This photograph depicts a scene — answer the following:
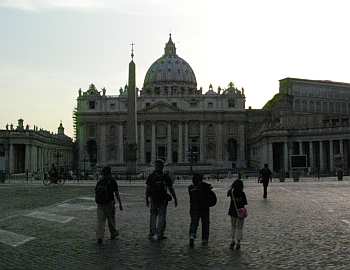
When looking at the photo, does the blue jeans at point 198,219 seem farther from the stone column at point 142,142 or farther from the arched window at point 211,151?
the arched window at point 211,151

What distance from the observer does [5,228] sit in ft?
54.3

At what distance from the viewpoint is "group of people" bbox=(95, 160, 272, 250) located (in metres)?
13.2

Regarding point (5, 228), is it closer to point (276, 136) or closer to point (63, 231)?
point (63, 231)

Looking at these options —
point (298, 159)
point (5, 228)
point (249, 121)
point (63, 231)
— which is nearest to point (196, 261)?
point (63, 231)

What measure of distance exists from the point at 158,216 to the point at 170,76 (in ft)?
A: 471

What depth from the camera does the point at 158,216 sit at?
14.3 meters

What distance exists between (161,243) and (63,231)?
3581 mm

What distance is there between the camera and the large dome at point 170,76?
512 feet

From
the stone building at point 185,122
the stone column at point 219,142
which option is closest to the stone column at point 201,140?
the stone building at point 185,122

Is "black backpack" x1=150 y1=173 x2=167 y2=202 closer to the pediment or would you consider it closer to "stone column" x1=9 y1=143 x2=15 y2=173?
"stone column" x1=9 y1=143 x2=15 y2=173

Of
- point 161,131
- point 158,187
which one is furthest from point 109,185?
point 161,131

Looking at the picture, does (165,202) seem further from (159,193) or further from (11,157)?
(11,157)

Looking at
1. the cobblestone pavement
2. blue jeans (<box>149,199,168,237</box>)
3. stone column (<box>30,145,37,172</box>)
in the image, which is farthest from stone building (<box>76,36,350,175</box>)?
blue jeans (<box>149,199,168,237</box>)

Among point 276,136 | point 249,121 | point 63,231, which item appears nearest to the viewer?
point 63,231
